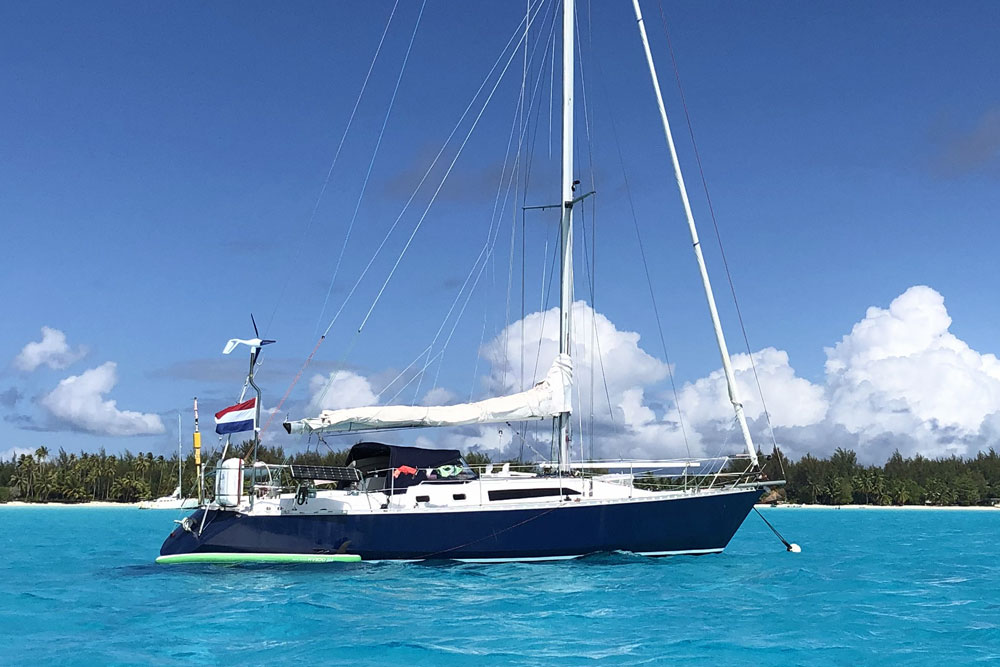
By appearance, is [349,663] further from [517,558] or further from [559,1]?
[559,1]

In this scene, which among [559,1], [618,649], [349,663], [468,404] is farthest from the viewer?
[559,1]

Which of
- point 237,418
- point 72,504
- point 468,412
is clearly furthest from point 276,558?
point 72,504

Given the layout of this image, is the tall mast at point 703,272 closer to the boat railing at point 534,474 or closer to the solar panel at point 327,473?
the boat railing at point 534,474

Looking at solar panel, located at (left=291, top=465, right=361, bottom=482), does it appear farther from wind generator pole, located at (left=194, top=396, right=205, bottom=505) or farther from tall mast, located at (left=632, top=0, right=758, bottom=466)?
tall mast, located at (left=632, top=0, right=758, bottom=466)

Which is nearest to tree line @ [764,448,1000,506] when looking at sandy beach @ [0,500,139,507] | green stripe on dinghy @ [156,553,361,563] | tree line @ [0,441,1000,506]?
tree line @ [0,441,1000,506]

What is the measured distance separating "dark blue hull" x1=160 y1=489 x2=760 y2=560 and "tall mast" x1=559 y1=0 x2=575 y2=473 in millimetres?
2868

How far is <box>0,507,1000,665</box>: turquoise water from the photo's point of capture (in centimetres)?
1375

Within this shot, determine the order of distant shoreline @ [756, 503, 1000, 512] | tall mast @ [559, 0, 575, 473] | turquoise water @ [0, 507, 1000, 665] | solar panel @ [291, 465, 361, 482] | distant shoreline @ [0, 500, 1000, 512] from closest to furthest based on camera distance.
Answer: turquoise water @ [0, 507, 1000, 665] → solar panel @ [291, 465, 361, 482] → tall mast @ [559, 0, 575, 473] → distant shoreline @ [0, 500, 1000, 512] → distant shoreline @ [756, 503, 1000, 512]

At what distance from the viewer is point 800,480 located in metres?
115

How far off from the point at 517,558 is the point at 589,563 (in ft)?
6.08

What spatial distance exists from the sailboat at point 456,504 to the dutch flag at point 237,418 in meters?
0.23

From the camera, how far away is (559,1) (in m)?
25.8

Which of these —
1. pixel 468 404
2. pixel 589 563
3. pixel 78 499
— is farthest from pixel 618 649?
pixel 78 499

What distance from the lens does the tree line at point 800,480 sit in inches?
4158
